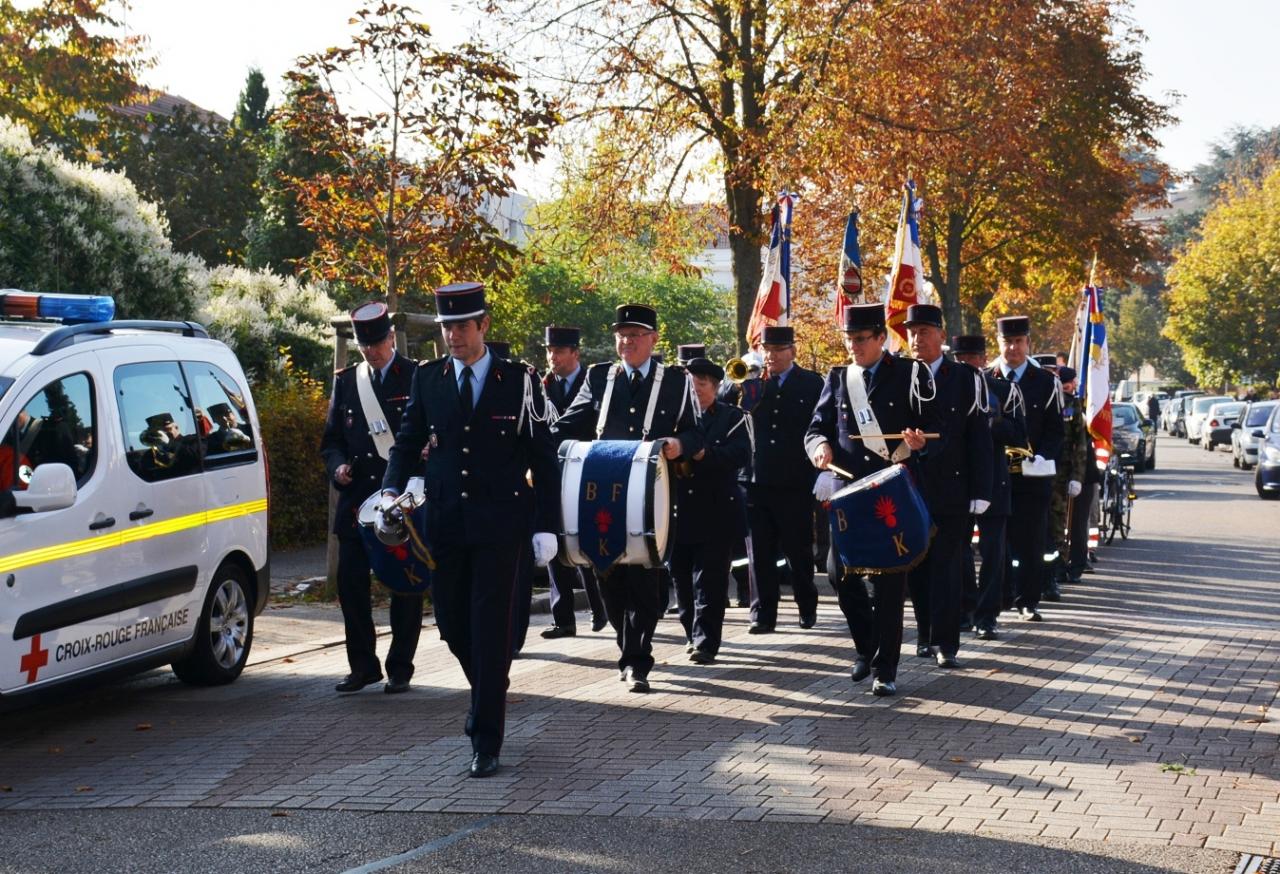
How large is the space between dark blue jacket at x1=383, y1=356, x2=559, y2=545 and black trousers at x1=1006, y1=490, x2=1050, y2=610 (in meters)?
5.76

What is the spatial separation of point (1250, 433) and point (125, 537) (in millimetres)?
35527

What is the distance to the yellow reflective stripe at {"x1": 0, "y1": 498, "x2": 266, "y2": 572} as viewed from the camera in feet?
25.1

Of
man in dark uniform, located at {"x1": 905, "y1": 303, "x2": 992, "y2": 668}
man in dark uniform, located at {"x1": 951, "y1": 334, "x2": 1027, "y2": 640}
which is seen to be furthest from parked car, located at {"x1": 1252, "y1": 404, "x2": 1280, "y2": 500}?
man in dark uniform, located at {"x1": 905, "y1": 303, "x2": 992, "y2": 668}

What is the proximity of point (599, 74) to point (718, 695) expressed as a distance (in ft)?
44.9

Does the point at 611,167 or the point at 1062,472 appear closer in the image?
the point at 1062,472

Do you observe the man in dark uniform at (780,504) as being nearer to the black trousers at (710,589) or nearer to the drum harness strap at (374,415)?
the black trousers at (710,589)

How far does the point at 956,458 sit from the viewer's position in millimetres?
9938

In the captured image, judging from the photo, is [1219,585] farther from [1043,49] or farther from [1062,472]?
[1043,49]

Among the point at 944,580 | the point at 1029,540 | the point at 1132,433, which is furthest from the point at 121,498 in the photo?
the point at 1132,433

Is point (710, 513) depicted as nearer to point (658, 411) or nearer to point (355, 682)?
point (658, 411)

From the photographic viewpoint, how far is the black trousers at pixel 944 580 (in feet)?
32.1

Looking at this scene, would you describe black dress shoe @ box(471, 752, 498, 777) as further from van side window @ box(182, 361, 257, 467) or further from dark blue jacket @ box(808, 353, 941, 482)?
van side window @ box(182, 361, 257, 467)

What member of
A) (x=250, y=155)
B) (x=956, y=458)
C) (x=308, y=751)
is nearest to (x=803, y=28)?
(x=956, y=458)

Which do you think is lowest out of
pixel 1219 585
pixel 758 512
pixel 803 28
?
pixel 1219 585
